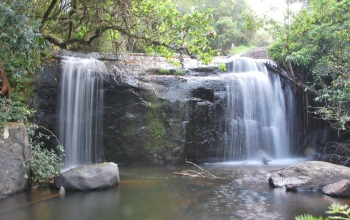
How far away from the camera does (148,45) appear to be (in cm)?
935

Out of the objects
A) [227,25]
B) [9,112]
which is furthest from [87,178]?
[227,25]

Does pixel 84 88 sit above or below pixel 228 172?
above

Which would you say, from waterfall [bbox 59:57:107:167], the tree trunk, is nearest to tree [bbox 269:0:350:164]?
waterfall [bbox 59:57:107:167]

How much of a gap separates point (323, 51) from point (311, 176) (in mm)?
6990

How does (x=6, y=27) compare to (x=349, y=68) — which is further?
(x=349, y=68)

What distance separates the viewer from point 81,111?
11656 millimetres

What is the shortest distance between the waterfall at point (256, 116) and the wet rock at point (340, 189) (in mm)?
5912

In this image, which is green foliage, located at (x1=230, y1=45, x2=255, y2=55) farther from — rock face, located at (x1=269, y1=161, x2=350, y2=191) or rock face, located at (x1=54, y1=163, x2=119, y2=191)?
rock face, located at (x1=54, y1=163, x2=119, y2=191)

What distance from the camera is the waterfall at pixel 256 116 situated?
13.3 meters

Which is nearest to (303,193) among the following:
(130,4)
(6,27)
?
(130,4)

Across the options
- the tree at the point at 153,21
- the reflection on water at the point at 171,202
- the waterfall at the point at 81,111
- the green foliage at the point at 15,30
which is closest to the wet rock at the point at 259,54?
the waterfall at the point at 81,111

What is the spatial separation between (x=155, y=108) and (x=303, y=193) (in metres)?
6.29

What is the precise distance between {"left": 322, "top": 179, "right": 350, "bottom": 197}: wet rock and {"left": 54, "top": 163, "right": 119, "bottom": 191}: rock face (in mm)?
4906

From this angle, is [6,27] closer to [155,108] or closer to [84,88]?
[84,88]
